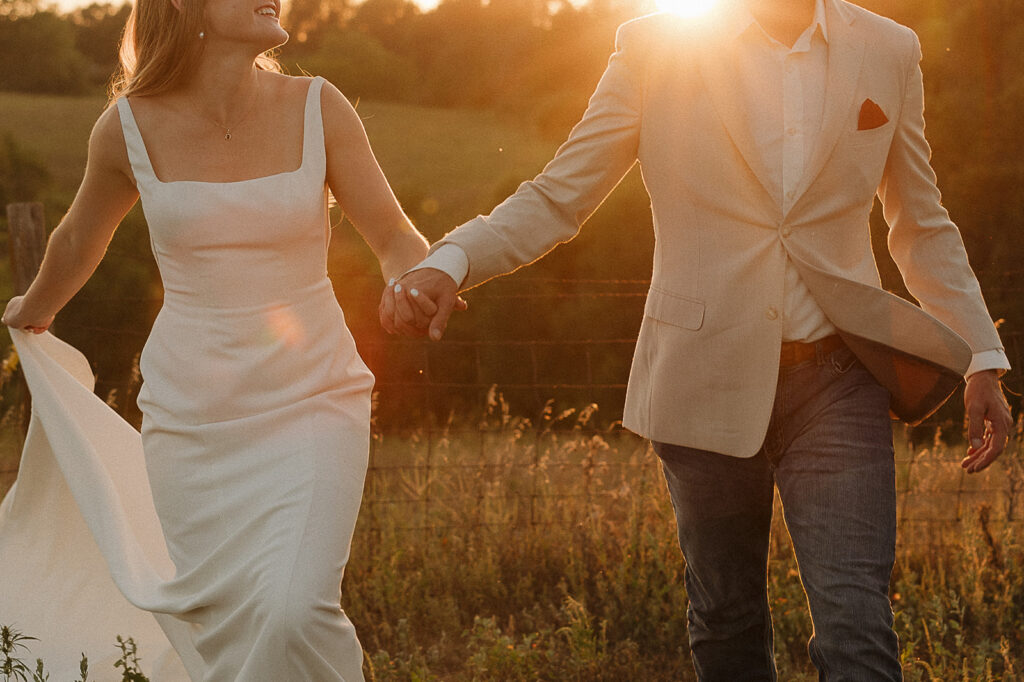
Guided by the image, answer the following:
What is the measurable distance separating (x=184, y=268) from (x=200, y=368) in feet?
0.92

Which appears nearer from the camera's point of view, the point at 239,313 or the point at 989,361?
the point at 989,361

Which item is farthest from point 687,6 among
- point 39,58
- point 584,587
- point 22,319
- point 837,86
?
point 39,58

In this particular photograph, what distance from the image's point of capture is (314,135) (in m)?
3.16

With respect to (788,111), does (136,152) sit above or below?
below

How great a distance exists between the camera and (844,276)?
2.64 m

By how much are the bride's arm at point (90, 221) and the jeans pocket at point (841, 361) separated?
79.7 inches

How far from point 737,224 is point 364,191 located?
3.65 feet

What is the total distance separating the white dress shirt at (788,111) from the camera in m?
2.67

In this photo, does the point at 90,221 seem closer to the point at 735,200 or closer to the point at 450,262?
the point at 450,262

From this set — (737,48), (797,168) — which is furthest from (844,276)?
(737,48)

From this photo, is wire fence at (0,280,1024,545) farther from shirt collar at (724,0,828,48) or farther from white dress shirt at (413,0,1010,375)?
shirt collar at (724,0,828,48)

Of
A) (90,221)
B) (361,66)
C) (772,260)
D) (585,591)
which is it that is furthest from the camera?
(361,66)

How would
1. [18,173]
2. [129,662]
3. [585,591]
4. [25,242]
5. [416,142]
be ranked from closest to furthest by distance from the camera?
[129,662] → [585,591] → [25,242] → [18,173] → [416,142]

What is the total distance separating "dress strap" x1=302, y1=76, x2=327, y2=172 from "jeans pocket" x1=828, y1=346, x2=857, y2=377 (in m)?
1.47
